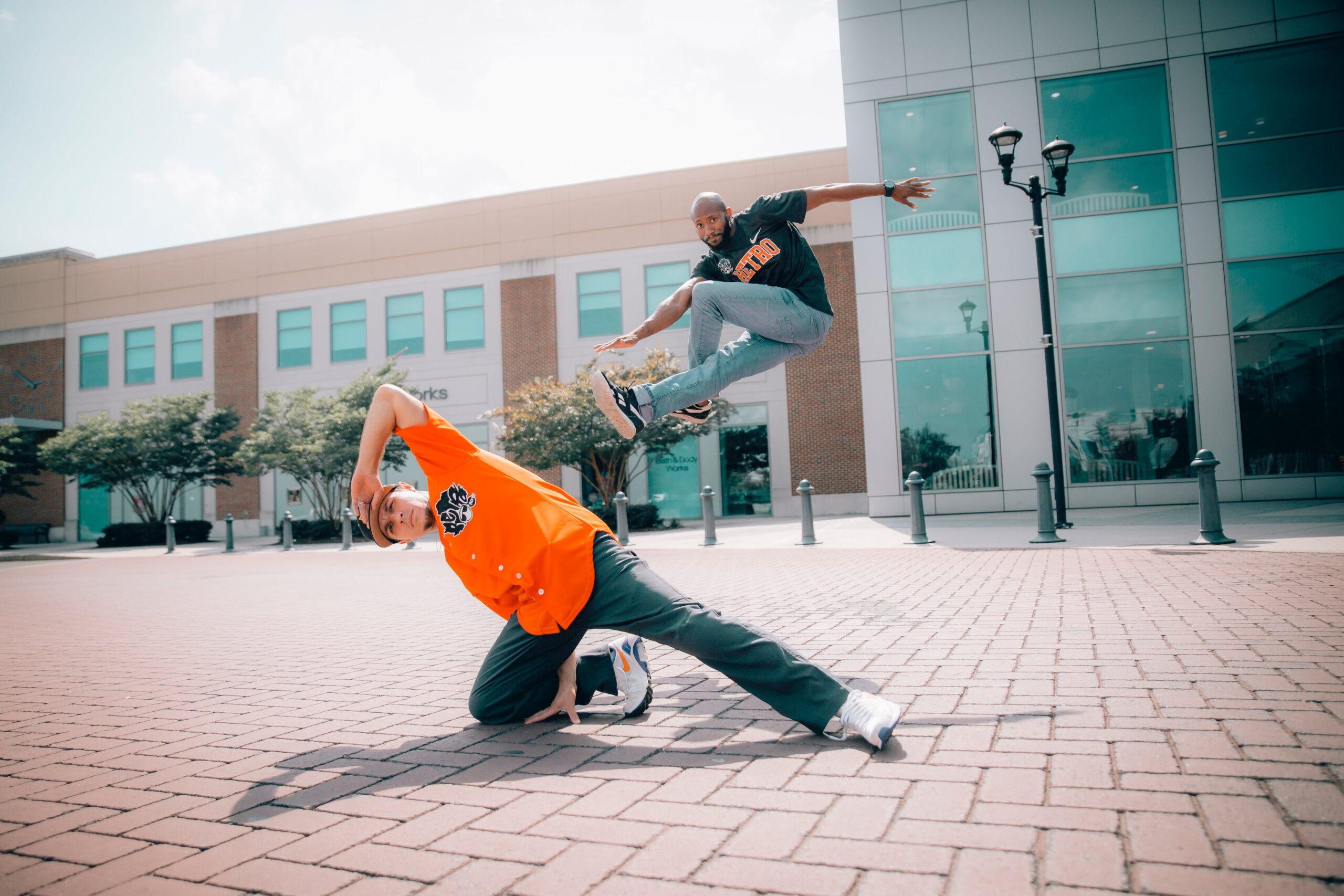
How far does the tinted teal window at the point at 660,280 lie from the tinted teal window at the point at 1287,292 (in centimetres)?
1559

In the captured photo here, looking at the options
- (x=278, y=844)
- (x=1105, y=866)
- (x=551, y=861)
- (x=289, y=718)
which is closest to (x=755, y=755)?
(x=551, y=861)

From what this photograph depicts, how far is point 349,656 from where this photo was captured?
17.5 feet

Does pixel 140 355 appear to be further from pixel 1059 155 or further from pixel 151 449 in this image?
pixel 1059 155

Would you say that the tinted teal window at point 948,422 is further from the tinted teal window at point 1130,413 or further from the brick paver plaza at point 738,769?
the brick paver plaza at point 738,769

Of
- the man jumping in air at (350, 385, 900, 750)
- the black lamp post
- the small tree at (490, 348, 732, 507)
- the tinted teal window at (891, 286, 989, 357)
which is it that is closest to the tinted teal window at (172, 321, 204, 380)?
the small tree at (490, 348, 732, 507)

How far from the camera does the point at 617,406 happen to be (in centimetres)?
414

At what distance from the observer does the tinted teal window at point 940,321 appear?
53.4 ft

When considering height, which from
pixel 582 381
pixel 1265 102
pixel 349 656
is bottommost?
pixel 349 656

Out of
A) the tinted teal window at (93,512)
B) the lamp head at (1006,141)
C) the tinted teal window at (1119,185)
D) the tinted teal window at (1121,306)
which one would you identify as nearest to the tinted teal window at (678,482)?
the tinted teal window at (1121,306)

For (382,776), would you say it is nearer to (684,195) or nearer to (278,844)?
(278,844)

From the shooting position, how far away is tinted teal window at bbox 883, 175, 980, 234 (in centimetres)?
1648

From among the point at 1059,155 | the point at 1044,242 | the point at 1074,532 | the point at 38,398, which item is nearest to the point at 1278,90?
the point at 1059,155

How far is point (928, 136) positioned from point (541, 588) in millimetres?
16711

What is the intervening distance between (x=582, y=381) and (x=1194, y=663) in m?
19.2
